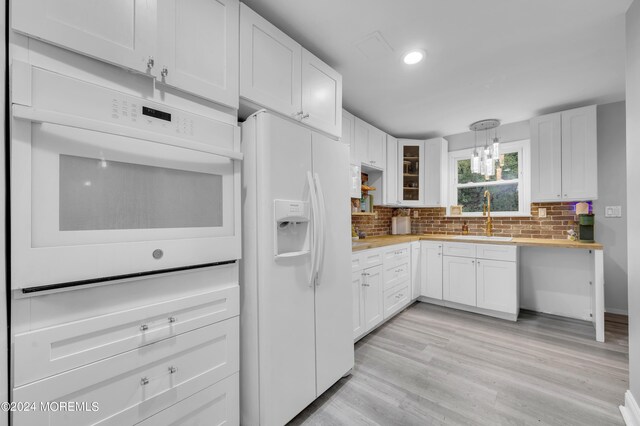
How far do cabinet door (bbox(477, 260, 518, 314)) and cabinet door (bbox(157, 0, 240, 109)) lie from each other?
3.18 meters

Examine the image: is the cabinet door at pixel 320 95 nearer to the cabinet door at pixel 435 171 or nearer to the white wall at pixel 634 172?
the white wall at pixel 634 172

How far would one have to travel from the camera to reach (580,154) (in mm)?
2865

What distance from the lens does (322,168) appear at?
1733mm

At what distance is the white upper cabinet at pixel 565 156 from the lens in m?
2.82

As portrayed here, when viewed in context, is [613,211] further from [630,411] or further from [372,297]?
[372,297]

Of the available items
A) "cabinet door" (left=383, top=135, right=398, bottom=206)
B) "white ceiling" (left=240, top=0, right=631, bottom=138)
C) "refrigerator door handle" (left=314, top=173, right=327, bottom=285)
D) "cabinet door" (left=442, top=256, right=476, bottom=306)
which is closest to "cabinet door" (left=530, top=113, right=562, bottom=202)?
"white ceiling" (left=240, top=0, right=631, bottom=138)

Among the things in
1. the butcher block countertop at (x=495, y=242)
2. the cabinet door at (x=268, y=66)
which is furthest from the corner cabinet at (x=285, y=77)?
the butcher block countertop at (x=495, y=242)

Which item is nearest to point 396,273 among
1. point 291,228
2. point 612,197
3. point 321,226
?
point 321,226

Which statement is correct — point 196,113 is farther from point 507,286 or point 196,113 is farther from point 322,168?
point 507,286

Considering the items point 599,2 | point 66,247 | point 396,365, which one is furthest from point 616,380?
point 66,247

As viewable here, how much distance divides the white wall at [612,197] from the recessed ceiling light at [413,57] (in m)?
2.60

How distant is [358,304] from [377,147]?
2020 mm

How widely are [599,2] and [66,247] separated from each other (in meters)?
2.91

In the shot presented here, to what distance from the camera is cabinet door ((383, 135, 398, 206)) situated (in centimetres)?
361
